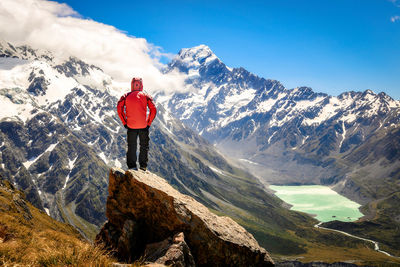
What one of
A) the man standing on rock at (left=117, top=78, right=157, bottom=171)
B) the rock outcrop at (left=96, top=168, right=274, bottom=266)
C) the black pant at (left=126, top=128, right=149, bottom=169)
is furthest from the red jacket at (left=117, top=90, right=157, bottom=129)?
the rock outcrop at (left=96, top=168, right=274, bottom=266)

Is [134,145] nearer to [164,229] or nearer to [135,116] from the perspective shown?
[135,116]

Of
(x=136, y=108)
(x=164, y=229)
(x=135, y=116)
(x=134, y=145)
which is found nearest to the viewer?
(x=164, y=229)

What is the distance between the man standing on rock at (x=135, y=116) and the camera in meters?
15.5

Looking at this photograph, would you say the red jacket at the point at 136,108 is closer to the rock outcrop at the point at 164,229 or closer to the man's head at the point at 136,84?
the man's head at the point at 136,84

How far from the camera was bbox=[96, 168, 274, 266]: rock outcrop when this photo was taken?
12.3 meters

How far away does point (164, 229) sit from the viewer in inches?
497

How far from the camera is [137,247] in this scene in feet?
41.5

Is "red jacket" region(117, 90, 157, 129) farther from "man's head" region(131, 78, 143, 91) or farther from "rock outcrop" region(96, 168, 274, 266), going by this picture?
"rock outcrop" region(96, 168, 274, 266)

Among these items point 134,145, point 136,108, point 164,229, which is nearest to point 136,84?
point 136,108

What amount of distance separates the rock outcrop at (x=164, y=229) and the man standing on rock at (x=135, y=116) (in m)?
2.07

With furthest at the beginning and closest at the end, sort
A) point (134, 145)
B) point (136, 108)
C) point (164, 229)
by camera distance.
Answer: point (134, 145), point (136, 108), point (164, 229)

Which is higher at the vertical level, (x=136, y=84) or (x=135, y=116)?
(x=136, y=84)

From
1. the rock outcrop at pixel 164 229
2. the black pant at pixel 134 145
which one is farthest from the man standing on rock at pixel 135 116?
the rock outcrop at pixel 164 229

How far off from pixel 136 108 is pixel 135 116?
0.48 m
